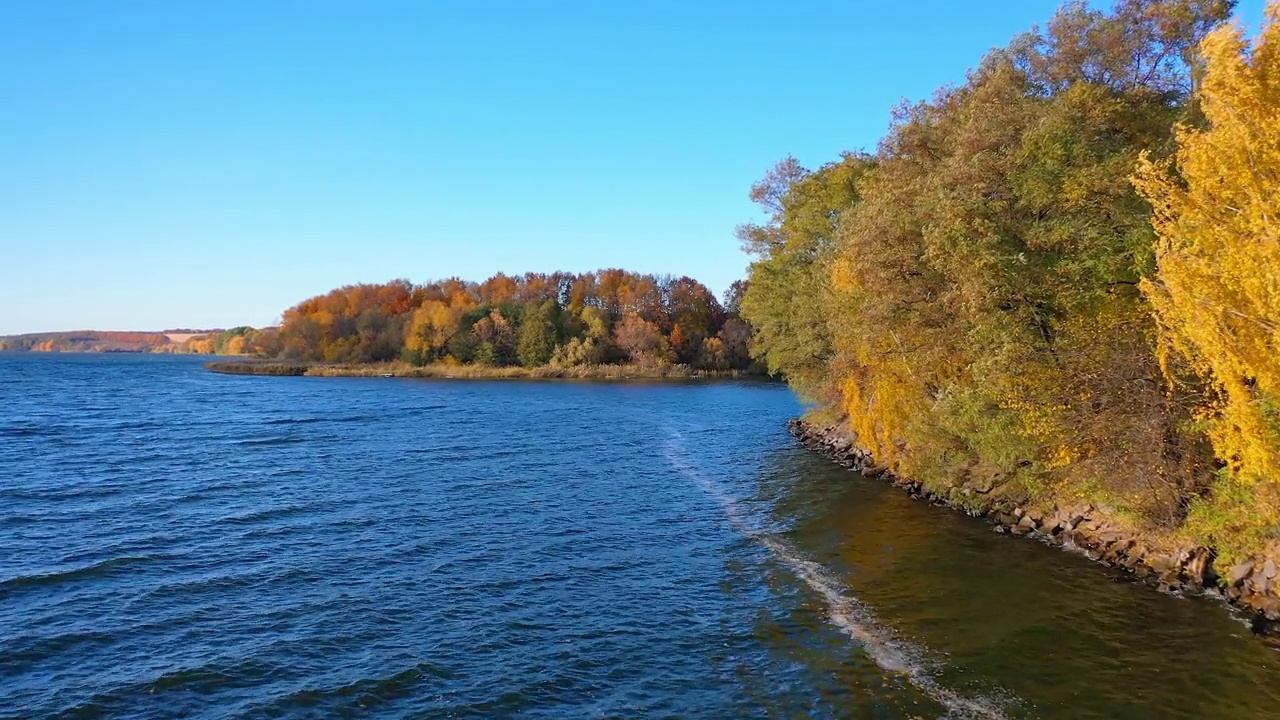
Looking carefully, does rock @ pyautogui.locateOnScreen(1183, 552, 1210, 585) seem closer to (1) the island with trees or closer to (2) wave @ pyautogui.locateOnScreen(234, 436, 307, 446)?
(2) wave @ pyautogui.locateOnScreen(234, 436, 307, 446)

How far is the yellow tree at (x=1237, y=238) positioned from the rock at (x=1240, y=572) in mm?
4992

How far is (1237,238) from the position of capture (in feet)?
41.3

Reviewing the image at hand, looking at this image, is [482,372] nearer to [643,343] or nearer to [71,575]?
[643,343]

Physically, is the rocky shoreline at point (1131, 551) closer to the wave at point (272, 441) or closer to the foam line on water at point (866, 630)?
the foam line on water at point (866, 630)

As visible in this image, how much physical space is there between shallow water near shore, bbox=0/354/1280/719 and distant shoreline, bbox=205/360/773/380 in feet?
290

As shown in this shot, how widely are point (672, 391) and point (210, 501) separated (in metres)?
71.7

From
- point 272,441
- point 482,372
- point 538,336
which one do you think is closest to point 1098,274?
point 272,441

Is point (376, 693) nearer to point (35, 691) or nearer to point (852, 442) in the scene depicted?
point (35, 691)

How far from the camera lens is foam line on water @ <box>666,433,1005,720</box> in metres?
13.4

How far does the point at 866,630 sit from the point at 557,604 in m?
7.08

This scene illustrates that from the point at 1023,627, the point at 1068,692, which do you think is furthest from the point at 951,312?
the point at 1068,692

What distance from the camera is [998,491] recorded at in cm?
2733

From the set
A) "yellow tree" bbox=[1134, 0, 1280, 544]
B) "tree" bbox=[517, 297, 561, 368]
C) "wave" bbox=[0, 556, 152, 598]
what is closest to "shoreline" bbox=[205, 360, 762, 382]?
"tree" bbox=[517, 297, 561, 368]

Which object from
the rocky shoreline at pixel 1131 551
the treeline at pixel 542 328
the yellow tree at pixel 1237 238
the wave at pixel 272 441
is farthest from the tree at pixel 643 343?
the yellow tree at pixel 1237 238
